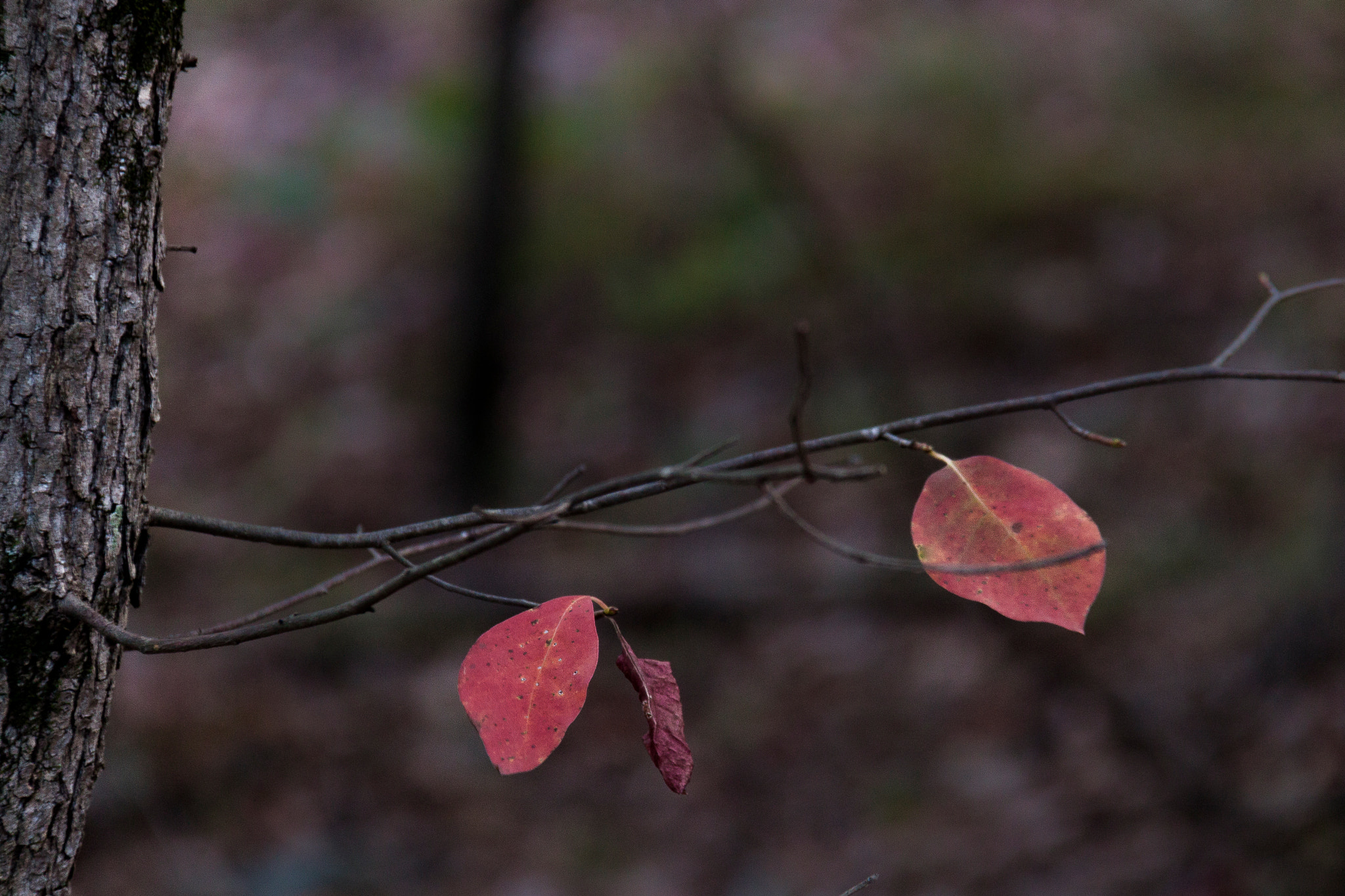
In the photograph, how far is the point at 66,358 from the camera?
740mm

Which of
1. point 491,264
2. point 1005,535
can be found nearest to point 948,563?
point 1005,535

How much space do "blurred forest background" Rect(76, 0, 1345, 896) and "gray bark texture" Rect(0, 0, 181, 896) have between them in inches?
95.2

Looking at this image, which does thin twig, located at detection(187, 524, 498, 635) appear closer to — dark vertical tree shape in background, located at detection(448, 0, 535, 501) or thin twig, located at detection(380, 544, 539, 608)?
thin twig, located at detection(380, 544, 539, 608)

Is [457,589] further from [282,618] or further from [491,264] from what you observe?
[491,264]

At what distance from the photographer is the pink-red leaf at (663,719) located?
0.74 m

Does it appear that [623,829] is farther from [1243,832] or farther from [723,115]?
[723,115]

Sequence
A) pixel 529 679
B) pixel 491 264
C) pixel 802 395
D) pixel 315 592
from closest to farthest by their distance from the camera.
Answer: pixel 802 395 < pixel 529 679 < pixel 315 592 < pixel 491 264

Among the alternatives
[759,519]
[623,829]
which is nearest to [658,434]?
[759,519]

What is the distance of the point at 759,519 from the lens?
416 centimetres

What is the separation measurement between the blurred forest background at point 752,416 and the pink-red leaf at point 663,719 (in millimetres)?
2213

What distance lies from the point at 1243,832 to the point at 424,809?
256 cm

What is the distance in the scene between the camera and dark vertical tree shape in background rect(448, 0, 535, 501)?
12.5 ft

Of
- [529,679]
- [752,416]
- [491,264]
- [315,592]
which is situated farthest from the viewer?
[752,416]

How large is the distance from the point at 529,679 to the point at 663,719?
12 cm
